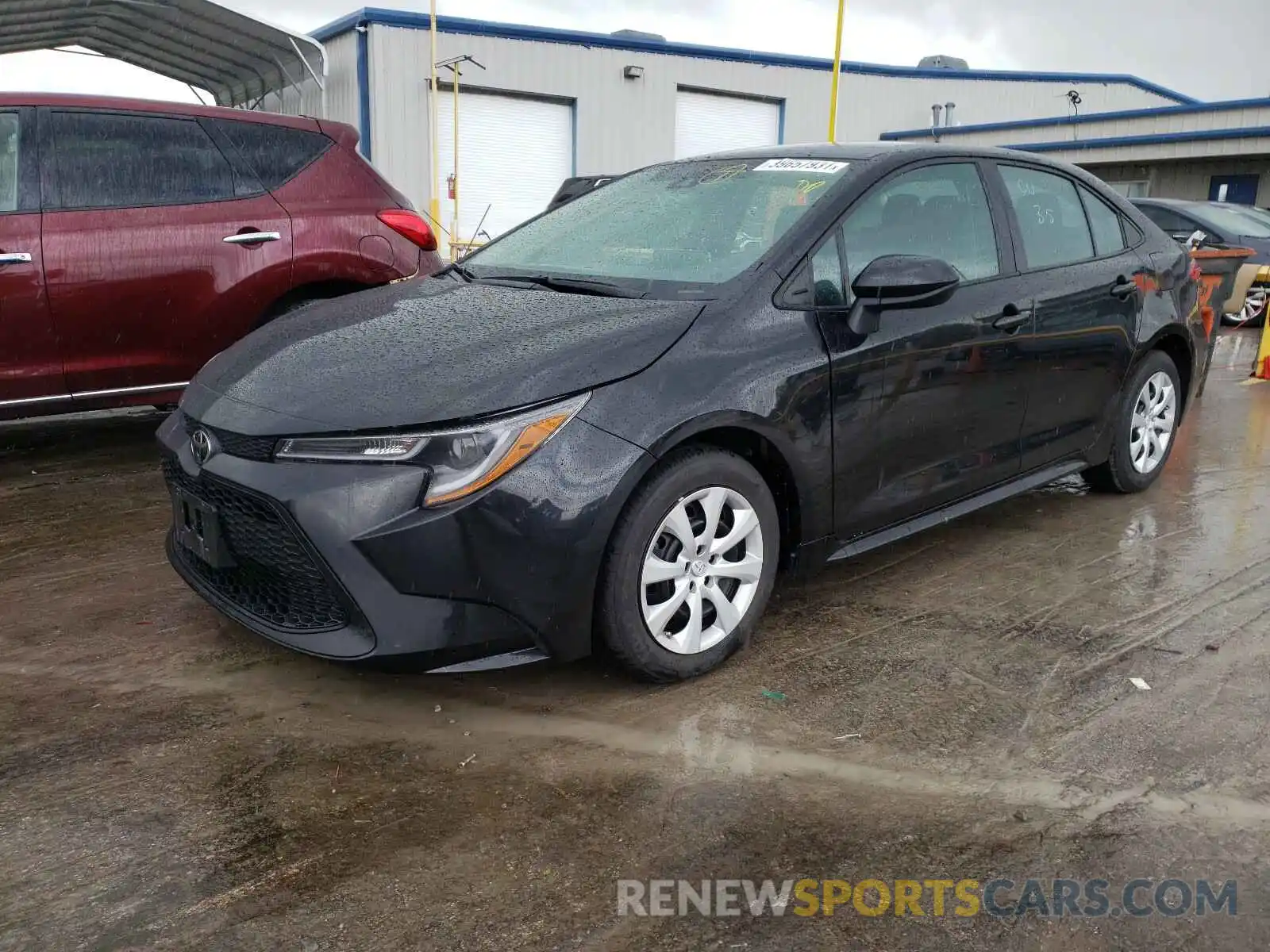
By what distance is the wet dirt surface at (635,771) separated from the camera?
212 centimetres

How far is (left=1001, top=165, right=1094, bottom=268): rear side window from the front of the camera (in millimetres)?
4129

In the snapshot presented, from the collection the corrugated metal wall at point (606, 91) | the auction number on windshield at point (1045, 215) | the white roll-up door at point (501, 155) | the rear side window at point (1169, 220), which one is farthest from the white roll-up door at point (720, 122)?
the auction number on windshield at point (1045, 215)

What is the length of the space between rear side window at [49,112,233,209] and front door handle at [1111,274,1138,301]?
4.05 m

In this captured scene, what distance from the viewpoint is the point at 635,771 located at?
2643mm

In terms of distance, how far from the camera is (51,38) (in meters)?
16.4

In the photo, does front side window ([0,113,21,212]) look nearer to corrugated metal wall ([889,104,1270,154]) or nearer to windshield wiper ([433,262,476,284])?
windshield wiper ([433,262,476,284])

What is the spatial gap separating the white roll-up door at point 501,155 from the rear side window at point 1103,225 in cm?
1515

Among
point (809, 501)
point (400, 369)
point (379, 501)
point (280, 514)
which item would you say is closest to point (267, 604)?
point (280, 514)

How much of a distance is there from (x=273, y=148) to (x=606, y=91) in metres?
16.4

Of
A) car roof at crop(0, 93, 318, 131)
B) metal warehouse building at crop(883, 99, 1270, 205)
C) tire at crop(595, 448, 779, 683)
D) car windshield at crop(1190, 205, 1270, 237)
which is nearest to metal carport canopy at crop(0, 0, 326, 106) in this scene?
car roof at crop(0, 93, 318, 131)

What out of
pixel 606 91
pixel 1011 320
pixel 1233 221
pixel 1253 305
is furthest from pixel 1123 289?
pixel 606 91

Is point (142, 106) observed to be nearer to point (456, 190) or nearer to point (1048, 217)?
point (1048, 217)

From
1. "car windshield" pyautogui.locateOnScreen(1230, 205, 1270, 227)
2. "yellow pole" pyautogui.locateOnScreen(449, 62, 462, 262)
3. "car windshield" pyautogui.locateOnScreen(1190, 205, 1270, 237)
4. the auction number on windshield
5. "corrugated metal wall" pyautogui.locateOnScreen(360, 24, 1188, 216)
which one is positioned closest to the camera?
the auction number on windshield

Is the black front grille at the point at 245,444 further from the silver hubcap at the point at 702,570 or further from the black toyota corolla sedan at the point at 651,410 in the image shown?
the silver hubcap at the point at 702,570
